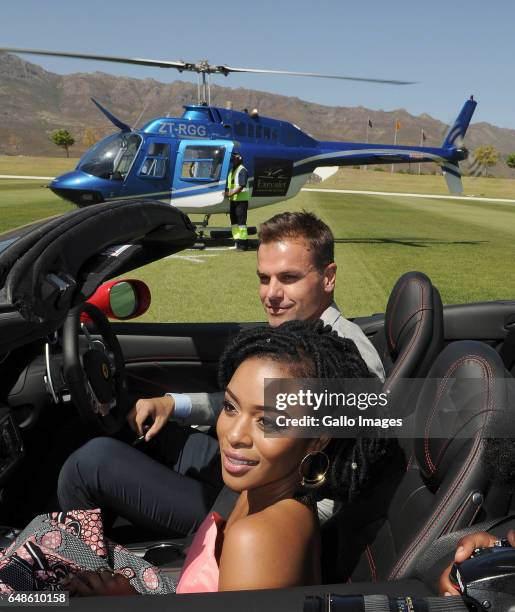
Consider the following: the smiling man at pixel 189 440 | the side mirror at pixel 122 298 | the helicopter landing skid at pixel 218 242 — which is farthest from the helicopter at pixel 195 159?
the smiling man at pixel 189 440

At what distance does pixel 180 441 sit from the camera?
304 centimetres

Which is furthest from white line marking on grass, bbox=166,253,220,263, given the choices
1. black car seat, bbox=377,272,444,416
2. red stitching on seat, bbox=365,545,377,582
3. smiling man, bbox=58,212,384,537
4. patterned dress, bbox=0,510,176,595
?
red stitching on seat, bbox=365,545,377,582

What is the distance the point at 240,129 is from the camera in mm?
16766

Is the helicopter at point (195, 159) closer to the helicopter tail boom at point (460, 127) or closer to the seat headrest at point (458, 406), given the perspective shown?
the helicopter tail boom at point (460, 127)

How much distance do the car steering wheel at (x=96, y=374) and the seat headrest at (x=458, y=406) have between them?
1225 millimetres

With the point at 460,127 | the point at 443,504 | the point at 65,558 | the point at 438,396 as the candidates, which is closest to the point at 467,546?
the point at 443,504

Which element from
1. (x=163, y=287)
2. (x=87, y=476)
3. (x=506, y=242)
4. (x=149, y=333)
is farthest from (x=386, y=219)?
(x=87, y=476)

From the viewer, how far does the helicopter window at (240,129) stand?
54.7 feet

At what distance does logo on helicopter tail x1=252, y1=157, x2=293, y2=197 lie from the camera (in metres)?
17.3

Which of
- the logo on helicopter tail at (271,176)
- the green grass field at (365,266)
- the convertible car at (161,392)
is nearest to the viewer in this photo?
the convertible car at (161,392)

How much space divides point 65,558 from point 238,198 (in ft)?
44.6

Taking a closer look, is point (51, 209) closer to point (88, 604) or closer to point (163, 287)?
point (163, 287)

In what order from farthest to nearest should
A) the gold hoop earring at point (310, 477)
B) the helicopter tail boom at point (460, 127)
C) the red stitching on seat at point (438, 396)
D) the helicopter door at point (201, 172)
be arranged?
the helicopter tail boom at point (460, 127), the helicopter door at point (201, 172), the red stitching on seat at point (438, 396), the gold hoop earring at point (310, 477)

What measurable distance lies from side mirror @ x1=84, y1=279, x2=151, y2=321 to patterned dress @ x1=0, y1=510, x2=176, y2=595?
1.27 m
